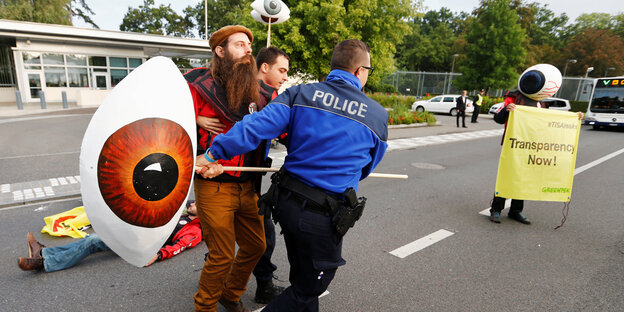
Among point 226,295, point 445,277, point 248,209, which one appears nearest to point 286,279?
point 226,295

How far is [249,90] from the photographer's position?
2.16 meters

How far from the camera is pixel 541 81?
4.30 meters

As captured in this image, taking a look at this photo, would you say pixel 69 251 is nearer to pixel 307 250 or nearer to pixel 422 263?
pixel 307 250

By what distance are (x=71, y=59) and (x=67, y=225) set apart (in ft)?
74.8

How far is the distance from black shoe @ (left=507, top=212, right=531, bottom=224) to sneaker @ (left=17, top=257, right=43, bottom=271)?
5365mm

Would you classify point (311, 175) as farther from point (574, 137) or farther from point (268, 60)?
point (574, 137)

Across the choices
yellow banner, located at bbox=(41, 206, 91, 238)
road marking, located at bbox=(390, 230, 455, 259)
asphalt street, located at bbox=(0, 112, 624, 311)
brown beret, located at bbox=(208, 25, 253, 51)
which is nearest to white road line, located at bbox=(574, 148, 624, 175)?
asphalt street, located at bbox=(0, 112, 624, 311)

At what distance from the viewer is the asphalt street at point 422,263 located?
2764 mm

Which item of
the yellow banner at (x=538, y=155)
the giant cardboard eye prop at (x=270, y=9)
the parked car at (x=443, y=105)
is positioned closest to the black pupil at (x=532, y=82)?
the yellow banner at (x=538, y=155)

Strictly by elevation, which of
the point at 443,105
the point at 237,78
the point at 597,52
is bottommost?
the point at 443,105

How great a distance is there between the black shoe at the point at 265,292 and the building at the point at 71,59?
21115mm

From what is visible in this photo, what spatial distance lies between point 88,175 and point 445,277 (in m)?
2.93

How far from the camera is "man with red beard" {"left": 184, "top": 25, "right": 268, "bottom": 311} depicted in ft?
6.86

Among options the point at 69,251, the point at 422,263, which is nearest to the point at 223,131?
the point at 69,251
